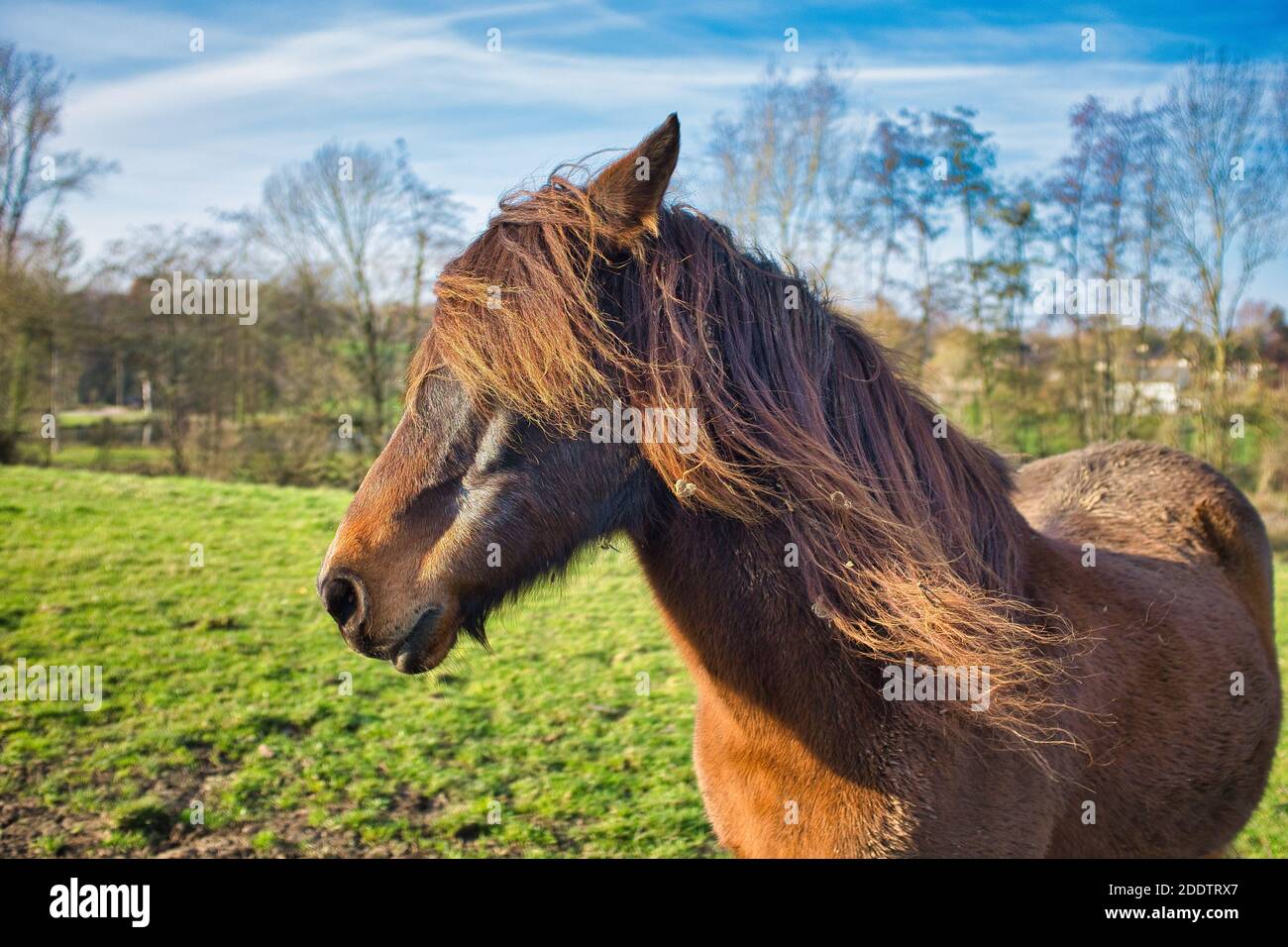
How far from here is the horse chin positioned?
1953 millimetres

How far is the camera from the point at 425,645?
1.98 meters

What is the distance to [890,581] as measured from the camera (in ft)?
6.79

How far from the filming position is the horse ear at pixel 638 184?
1992 millimetres

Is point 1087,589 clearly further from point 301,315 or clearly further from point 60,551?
point 301,315

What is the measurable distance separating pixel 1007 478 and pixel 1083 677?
2.20ft
